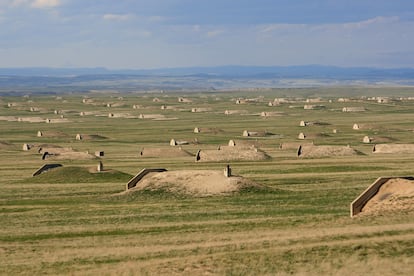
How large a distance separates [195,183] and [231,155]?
2436 cm

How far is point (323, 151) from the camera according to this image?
83.1 meters

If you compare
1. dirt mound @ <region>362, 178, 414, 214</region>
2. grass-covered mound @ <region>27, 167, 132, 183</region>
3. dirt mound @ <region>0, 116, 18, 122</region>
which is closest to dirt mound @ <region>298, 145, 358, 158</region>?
grass-covered mound @ <region>27, 167, 132, 183</region>

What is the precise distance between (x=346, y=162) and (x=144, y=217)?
1346 inches

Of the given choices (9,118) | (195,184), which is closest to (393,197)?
(195,184)

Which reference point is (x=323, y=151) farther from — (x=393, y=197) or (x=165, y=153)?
(x=393, y=197)

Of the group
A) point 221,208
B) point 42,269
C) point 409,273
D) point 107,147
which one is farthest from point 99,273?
point 107,147

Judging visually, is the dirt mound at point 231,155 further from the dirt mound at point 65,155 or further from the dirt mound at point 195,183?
the dirt mound at point 195,183

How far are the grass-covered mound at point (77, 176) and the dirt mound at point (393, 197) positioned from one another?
2473cm

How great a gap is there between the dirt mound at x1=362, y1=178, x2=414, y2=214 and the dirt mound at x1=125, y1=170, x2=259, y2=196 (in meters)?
12.1

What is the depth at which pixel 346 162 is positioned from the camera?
250ft

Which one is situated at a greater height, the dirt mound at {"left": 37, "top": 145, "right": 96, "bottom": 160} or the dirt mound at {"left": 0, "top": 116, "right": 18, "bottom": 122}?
the dirt mound at {"left": 37, "top": 145, "right": 96, "bottom": 160}

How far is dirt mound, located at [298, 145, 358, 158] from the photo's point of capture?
8269cm

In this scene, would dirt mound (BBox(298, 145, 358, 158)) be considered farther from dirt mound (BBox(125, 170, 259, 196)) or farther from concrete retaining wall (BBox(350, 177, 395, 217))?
concrete retaining wall (BBox(350, 177, 395, 217))

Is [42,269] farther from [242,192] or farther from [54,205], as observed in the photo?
[242,192]
